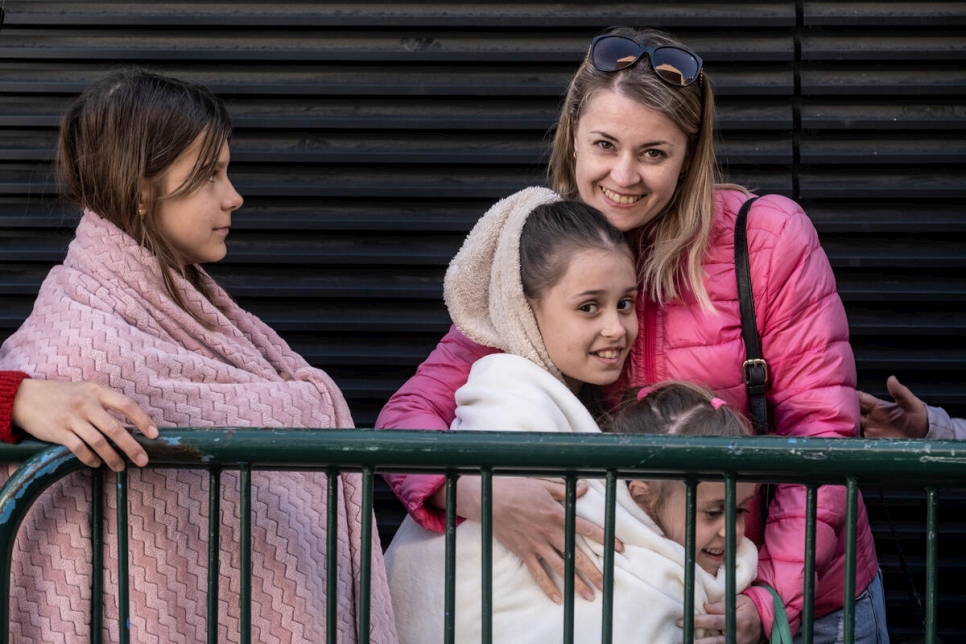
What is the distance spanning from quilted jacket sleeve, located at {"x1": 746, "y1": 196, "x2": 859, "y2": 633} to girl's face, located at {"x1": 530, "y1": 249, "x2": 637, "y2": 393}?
Result: 0.99 ft

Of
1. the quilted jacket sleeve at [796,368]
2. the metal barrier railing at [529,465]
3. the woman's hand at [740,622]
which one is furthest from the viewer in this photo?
the quilted jacket sleeve at [796,368]

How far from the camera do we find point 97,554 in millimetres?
2541

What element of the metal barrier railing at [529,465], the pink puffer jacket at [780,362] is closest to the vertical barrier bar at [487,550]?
the metal barrier railing at [529,465]

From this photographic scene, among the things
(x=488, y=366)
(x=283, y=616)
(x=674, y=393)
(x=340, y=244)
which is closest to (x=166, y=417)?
(x=283, y=616)

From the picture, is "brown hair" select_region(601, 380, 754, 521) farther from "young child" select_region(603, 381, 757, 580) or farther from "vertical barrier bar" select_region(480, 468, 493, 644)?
"vertical barrier bar" select_region(480, 468, 493, 644)

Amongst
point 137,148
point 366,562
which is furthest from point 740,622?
point 137,148

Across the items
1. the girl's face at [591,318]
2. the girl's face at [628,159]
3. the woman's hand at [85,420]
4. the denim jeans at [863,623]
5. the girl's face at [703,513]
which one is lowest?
the denim jeans at [863,623]

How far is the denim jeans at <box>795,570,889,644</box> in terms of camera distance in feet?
9.73

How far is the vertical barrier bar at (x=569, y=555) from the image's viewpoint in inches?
96.8

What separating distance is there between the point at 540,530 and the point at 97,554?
2.90 ft

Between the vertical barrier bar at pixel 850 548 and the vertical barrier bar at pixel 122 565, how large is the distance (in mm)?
1322

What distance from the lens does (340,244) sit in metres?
4.52

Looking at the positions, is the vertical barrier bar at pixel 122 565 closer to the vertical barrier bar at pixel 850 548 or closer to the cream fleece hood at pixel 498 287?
the cream fleece hood at pixel 498 287

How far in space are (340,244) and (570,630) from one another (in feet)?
7.51
